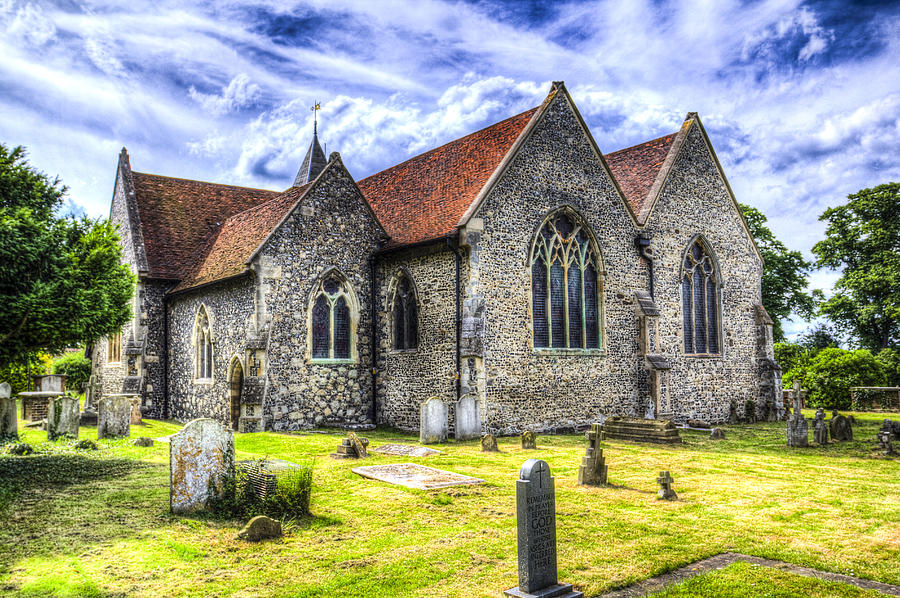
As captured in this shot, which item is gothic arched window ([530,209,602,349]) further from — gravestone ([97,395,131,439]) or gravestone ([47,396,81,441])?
gravestone ([47,396,81,441])

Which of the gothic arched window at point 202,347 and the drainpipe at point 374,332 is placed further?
the gothic arched window at point 202,347

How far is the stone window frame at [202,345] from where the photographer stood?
76.0 feet

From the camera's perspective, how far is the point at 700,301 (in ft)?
83.4

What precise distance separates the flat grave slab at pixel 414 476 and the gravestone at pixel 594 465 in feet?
6.07

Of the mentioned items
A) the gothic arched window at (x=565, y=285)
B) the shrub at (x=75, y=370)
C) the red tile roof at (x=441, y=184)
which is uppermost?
the red tile roof at (x=441, y=184)

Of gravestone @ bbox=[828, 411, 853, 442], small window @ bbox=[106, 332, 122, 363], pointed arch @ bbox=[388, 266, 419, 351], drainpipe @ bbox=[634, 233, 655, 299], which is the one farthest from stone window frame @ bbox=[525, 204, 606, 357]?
small window @ bbox=[106, 332, 122, 363]

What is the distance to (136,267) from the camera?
1011 inches

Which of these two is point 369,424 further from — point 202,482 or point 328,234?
point 202,482

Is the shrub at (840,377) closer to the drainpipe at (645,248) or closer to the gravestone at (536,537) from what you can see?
the drainpipe at (645,248)

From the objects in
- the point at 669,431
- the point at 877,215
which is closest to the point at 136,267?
the point at 669,431

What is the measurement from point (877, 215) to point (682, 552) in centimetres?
3819

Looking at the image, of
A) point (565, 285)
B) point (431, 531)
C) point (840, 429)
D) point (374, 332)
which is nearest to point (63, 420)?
point (374, 332)

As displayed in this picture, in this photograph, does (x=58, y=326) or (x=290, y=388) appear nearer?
(x=58, y=326)

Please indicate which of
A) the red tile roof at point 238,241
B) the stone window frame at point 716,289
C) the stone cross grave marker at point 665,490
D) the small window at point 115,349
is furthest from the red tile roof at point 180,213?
the stone cross grave marker at point 665,490
